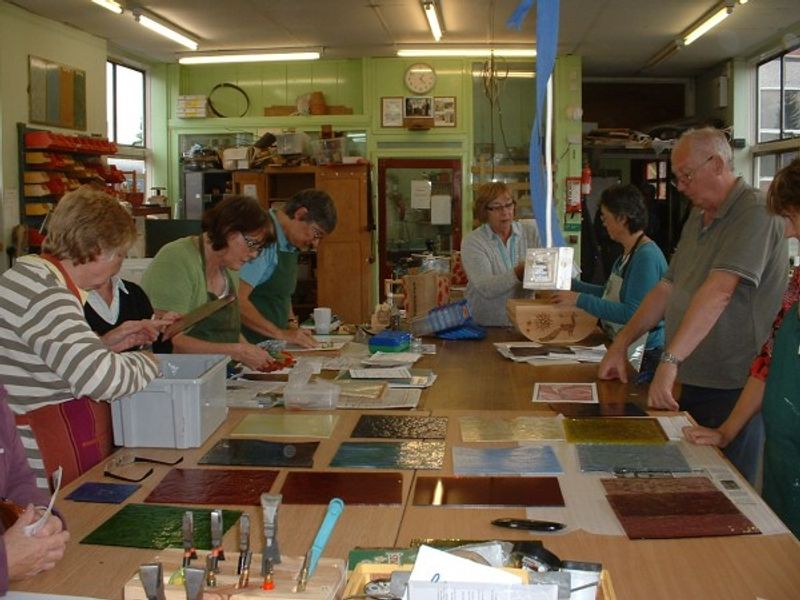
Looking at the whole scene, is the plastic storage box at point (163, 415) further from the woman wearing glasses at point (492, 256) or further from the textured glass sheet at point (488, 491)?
the woman wearing glasses at point (492, 256)

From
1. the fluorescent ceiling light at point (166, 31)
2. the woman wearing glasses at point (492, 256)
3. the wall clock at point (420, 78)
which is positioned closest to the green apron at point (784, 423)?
the woman wearing glasses at point (492, 256)

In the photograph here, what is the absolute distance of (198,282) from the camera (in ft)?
12.5

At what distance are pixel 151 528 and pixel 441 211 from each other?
28.6 feet

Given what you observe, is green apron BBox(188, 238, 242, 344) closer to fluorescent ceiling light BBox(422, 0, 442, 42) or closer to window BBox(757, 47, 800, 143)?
fluorescent ceiling light BBox(422, 0, 442, 42)

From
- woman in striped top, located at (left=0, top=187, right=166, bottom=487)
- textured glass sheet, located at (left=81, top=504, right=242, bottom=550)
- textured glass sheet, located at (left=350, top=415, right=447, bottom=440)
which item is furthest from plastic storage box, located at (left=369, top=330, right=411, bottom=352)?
textured glass sheet, located at (left=81, top=504, right=242, bottom=550)

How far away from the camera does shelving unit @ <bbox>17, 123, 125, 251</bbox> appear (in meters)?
7.46

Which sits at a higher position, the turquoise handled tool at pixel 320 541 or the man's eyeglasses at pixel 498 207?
the man's eyeglasses at pixel 498 207

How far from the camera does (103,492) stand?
2.31 metres

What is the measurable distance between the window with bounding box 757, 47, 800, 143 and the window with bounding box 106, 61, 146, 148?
7.22 meters

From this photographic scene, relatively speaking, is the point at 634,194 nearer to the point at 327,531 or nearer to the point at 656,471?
the point at 656,471

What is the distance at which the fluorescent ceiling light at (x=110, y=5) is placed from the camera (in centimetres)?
746

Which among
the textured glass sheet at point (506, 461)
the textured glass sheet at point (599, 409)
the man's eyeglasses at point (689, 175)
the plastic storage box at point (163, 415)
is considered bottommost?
the textured glass sheet at point (506, 461)

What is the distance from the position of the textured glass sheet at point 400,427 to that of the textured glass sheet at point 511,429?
0.08m

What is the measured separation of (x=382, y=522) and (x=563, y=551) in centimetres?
43
